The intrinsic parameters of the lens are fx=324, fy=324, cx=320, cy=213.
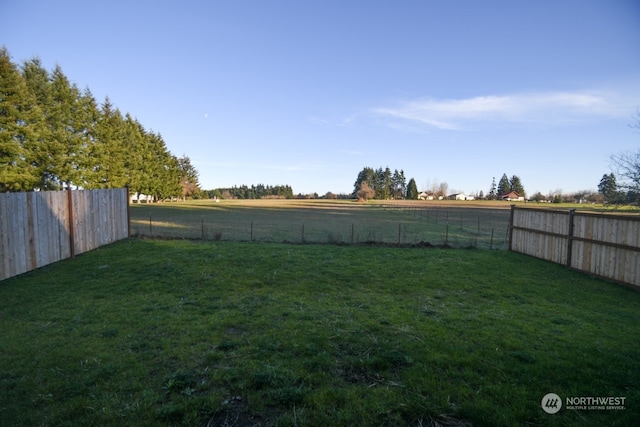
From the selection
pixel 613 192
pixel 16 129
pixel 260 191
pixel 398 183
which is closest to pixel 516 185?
pixel 398 183

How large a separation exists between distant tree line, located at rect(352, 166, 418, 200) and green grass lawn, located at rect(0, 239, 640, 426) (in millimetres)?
104243

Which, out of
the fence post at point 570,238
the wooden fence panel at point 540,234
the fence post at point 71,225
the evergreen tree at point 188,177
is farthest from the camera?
the evergreen tree at point 188,177

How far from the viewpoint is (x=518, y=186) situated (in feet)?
368

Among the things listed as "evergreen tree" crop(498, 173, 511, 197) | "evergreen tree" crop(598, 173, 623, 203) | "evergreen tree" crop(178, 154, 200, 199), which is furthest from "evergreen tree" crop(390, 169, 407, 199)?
"evergreen tree" crop(598, 173, 623, 203)

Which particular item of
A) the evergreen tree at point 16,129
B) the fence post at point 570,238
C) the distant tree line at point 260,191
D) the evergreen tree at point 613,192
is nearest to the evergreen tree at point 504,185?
the distant tree line at point 260,191

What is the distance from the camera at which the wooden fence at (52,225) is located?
7.61m

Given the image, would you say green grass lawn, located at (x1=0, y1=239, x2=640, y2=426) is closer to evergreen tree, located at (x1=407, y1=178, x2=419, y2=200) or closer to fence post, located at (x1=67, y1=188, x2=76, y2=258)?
fence post, located at (x1=67, y1=188, x2=76, y2=258)

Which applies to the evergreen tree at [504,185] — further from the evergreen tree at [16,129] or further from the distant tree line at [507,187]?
the evergreen tree at [16,129]

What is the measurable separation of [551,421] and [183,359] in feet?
12.4

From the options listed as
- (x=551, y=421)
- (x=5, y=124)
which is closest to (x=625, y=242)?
(x=551, y=421)

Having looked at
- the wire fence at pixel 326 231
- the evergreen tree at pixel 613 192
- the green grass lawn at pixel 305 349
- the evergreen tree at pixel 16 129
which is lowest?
the wire fence at pixel 326 231

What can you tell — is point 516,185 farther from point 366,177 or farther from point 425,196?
point 366,177

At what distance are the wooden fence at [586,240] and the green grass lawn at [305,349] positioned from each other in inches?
30.4

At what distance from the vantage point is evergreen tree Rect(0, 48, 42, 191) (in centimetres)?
2136
